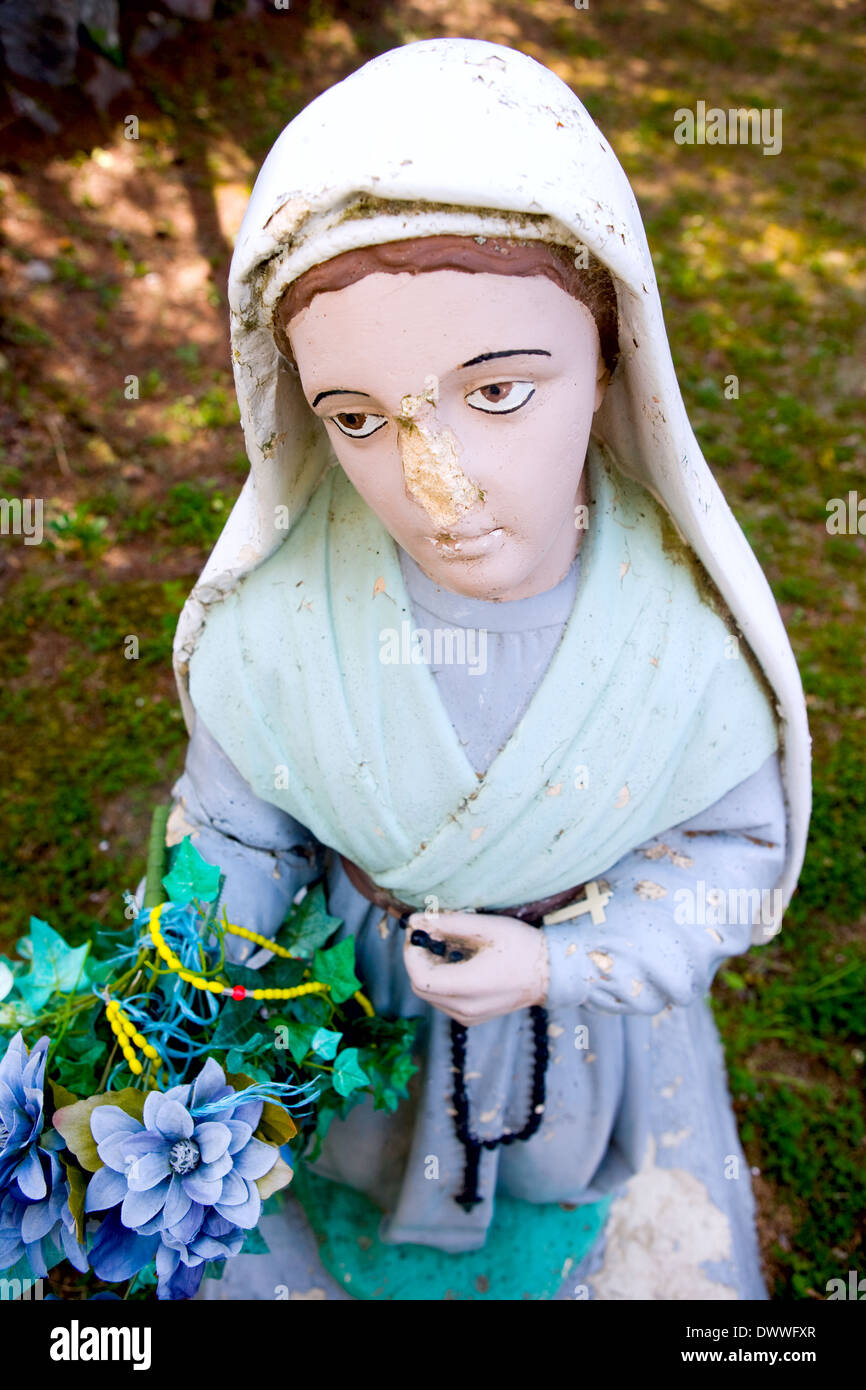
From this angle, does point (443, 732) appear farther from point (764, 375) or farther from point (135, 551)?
point (764, 375)

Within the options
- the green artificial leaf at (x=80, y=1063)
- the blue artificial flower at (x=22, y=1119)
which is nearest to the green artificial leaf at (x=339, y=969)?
the green artificial leaf at (x=80, y=1063)

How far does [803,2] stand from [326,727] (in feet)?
24.8

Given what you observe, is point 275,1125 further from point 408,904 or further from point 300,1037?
point 408,904

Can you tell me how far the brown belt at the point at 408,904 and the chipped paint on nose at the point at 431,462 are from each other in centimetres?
73

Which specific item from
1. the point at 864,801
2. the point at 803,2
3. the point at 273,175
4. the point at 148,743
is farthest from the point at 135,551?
the point at 803,2

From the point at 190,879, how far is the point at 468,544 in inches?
26.1

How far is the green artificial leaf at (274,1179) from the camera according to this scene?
1463 millimetres

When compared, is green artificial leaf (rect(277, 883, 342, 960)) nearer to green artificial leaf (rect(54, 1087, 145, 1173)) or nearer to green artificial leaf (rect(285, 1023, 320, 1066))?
green artificial leaf (rect(285, 1023, 320, 1066))

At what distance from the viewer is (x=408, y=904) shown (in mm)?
1828

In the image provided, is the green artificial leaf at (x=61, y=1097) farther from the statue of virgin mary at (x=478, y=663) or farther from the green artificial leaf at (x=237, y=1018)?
the statue of virgin mary at (x=478, y=663)

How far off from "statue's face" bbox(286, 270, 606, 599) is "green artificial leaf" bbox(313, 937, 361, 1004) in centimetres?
65

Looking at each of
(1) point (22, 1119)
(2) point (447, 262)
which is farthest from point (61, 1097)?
(2) point (447, 262)

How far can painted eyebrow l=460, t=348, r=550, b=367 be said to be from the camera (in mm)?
1230
